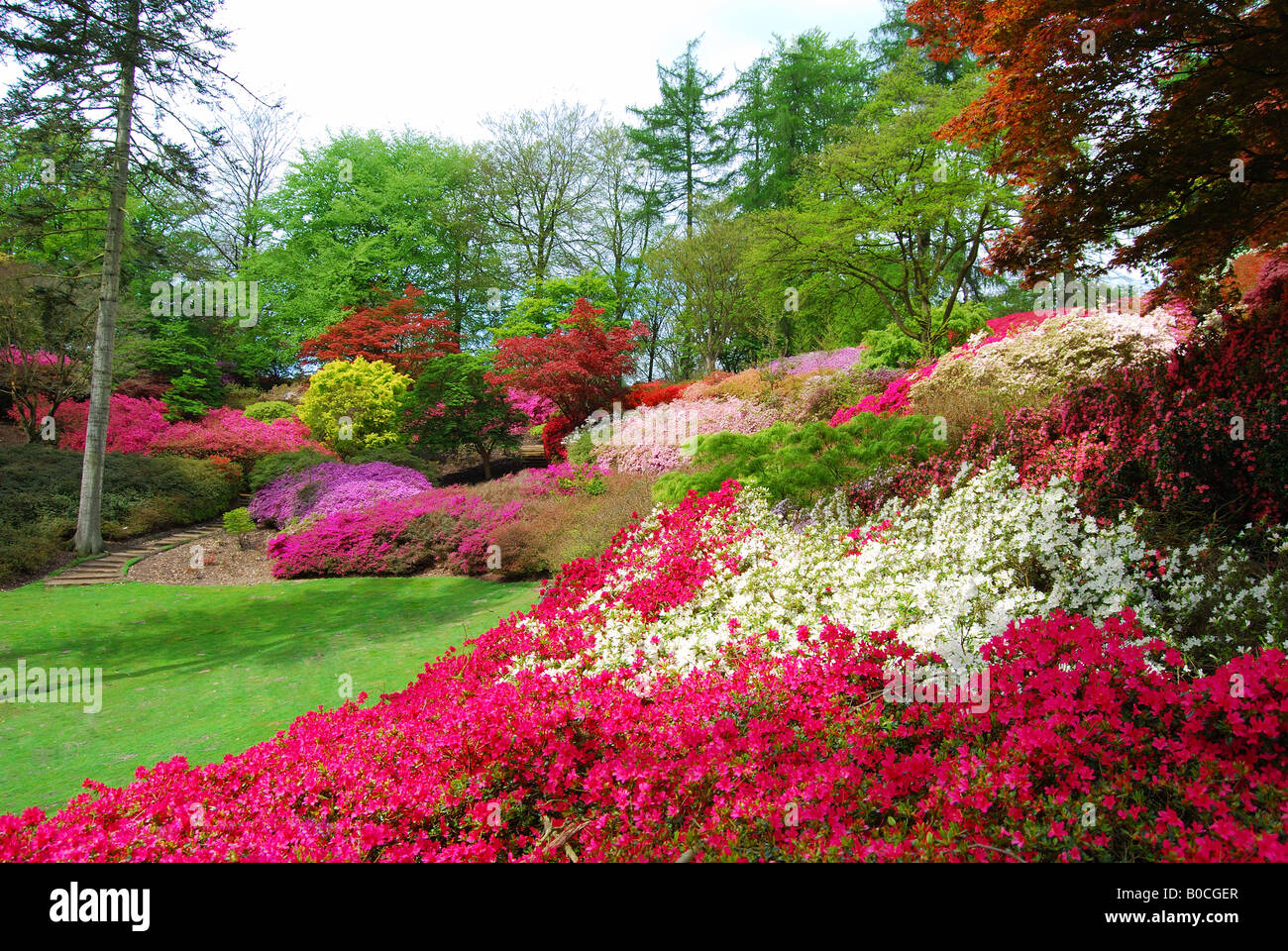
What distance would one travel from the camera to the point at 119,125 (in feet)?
29.4

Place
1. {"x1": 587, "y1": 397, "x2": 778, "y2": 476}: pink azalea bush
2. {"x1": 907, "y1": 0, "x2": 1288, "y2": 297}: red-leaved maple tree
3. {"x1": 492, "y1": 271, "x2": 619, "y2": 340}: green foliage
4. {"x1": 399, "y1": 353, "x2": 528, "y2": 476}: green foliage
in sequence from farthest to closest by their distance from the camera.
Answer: {"x1": 492, "y1": 271, "x2": 619, "y2": 340}: green foliage < {"x1": 399, "y1": 353, "x2": 528, "y2": 476}: green foliage < {"x1": 587, "y1": 397, "x2": 778, "y2": 476}: pink azalea bush < {"x1": 907, "y1": 0, "x2": 1288, "y2": 297}: red-leaved maple tree

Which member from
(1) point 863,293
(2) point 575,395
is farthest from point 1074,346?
(1) point 863,293

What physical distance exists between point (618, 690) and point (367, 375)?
13747 millimetres

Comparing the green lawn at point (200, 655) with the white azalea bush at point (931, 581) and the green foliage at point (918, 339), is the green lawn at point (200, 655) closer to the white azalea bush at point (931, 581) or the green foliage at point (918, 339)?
the white azalea bush at point (931, 581)

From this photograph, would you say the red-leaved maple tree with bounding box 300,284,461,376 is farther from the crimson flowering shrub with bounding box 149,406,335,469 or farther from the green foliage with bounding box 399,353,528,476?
the crimson flowering shrub with bounding box 149,406,335,469

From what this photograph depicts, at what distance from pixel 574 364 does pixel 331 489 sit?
5.93 meters

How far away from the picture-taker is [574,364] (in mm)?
14984

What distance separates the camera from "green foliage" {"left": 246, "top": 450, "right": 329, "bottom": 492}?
13.9 meters

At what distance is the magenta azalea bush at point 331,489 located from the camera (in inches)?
467

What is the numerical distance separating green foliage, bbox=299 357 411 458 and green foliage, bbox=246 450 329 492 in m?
0.53

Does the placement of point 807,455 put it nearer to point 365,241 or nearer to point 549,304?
point 549,304

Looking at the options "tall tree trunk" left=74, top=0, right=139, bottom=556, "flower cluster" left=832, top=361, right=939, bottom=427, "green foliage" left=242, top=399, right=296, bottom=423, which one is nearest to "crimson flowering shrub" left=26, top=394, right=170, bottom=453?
"green foliage" left=242, top=399, right=296, bottom=423

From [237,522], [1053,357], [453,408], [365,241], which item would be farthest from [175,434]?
[1053,357]
